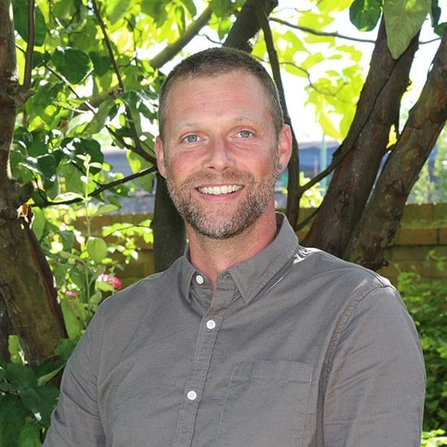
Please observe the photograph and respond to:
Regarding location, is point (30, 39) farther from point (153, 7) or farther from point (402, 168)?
point (402, 168)

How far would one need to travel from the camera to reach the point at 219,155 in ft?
6.27

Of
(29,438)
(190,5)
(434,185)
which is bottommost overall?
(434,185)

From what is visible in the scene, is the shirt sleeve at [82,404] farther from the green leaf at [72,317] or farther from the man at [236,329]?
the green leaf at [72,317]

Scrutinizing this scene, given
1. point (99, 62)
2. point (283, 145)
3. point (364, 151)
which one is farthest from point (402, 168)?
point (99, 62)

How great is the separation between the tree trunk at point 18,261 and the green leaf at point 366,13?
0.80 m

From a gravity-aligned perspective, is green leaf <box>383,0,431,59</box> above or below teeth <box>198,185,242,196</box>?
above

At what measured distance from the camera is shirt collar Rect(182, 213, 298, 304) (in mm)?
1877

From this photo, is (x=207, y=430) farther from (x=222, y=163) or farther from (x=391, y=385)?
Result: (x=222, y=163)

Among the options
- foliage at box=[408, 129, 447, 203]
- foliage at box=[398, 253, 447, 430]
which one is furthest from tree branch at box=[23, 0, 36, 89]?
foliage at box=[408, 129, 447, 203]

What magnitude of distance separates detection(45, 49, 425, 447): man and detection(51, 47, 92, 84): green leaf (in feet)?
2.47

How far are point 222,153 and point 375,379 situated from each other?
0.54m

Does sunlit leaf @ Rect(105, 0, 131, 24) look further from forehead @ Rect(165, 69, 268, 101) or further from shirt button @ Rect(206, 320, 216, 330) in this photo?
shirt button @ Rect(206, 320, 216, 330)

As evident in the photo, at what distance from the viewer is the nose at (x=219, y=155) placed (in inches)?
75.2

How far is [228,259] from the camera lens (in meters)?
1.95
